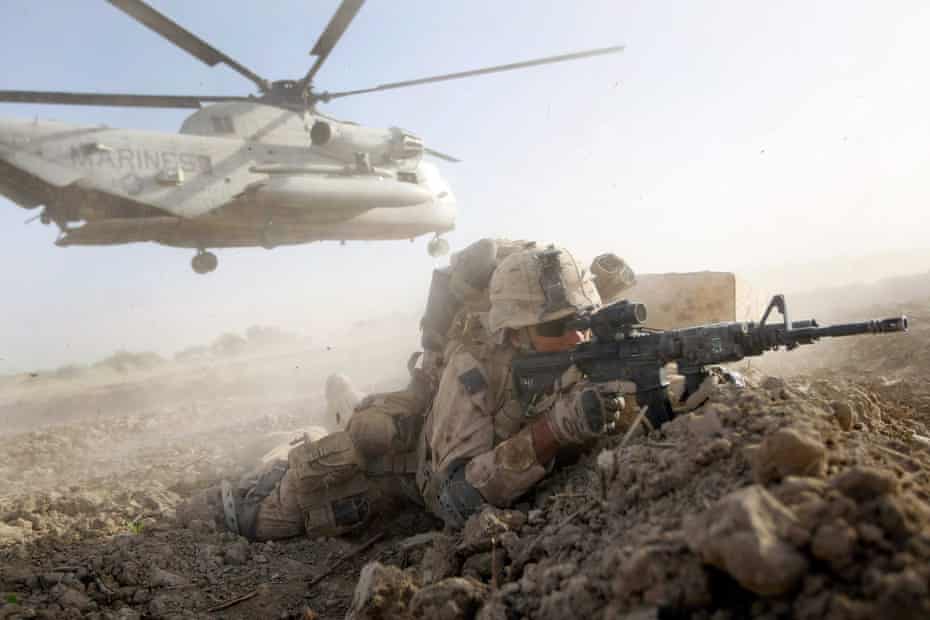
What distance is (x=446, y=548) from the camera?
2.63m

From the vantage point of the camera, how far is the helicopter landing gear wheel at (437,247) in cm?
945

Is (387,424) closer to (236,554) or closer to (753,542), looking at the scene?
(236,554)

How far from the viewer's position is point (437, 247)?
952 cm

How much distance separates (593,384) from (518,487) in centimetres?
62

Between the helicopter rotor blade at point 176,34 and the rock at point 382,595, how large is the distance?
5.62m

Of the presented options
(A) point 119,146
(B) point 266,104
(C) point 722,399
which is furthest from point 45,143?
(C) point 722,399

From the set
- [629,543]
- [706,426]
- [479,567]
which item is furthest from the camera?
[479,567]

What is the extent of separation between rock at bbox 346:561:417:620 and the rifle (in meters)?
1.31

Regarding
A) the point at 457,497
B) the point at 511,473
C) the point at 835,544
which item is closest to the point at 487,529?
the point at 511,473

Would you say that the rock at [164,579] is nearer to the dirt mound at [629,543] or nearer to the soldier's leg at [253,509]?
the dirt mound at [629,543]

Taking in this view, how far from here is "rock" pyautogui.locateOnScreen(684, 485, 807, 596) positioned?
1.27m

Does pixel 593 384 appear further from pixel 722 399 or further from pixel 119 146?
pixel 119 146

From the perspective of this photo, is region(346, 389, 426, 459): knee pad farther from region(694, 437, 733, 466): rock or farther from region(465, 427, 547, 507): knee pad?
region(694, 437, 733, 466): rock

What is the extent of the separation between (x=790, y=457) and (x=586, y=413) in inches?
50.7
